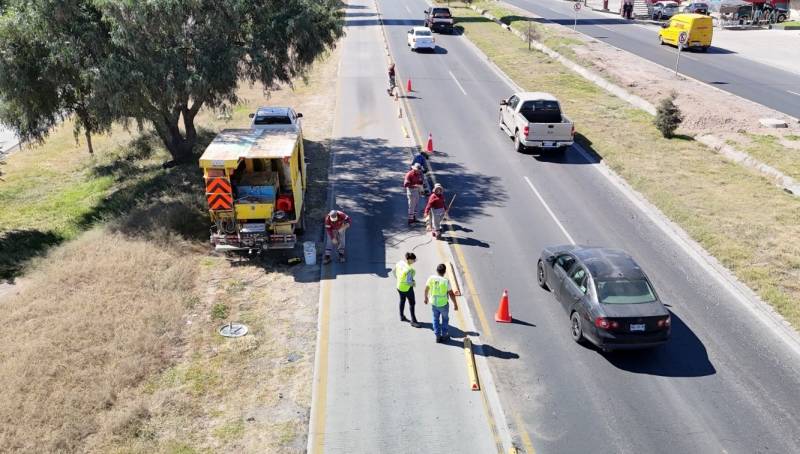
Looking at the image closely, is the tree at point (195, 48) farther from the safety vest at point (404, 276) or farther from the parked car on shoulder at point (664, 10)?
the parked car on shoulder at point (664, 10)

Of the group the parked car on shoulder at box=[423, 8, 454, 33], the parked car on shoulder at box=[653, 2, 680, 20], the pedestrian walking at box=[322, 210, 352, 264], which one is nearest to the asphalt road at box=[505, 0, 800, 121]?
the parked car on shoulder at box=[653, 2, 680, 20]

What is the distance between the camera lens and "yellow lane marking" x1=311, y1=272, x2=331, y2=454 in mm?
9931

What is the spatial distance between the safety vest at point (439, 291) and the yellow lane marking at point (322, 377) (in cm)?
235

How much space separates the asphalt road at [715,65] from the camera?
3128 cm

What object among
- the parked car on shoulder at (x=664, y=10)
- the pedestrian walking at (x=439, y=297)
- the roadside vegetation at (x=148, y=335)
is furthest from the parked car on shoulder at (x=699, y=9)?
the pedestrian walking at (x=439, y=297)

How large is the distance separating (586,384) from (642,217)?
29.3 ft

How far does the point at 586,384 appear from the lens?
11.3 metres

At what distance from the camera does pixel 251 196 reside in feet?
54.7

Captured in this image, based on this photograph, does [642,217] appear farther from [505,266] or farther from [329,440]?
[329,440]

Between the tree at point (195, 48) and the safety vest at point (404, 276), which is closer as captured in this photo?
the safety vest at point (404, 276)

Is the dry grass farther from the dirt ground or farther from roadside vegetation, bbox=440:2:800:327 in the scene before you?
the dirt ground

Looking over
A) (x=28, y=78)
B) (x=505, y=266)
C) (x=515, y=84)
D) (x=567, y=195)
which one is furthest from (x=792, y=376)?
(x=515, y=84)

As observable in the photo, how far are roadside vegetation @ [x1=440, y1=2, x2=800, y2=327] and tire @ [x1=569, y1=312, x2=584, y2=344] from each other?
4.73 m

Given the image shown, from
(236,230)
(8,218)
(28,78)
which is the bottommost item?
(8,218)
